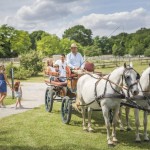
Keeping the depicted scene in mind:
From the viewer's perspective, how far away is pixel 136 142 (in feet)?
30.9

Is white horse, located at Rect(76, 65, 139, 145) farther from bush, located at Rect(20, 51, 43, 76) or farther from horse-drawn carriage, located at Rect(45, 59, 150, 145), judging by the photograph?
bush, located at Rect(20, 51, 43, 76)

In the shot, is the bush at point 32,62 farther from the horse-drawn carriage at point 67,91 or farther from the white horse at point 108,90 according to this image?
the white horse at point 108,90

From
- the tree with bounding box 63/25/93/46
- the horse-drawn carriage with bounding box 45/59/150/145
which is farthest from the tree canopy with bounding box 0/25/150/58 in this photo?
the horse-drawn carriage with bounding box 45/59/150/145

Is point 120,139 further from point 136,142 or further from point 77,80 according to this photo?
point 77,80

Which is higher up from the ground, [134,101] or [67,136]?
[134,101]

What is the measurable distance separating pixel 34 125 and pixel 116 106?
146 inches

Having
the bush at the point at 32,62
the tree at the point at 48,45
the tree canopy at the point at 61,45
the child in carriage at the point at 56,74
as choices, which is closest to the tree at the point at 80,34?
the tree canopy at the point at 61,45

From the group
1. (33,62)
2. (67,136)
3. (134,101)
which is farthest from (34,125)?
(33,62)

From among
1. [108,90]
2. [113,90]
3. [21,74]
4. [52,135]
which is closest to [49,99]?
[52,135]

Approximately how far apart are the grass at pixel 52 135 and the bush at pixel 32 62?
25.2 m

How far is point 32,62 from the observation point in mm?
38719

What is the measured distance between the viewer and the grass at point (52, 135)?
9.10m

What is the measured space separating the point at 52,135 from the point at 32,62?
28.9 m

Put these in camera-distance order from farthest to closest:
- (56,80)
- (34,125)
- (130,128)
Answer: (56,80), (34,125), (130,128)
